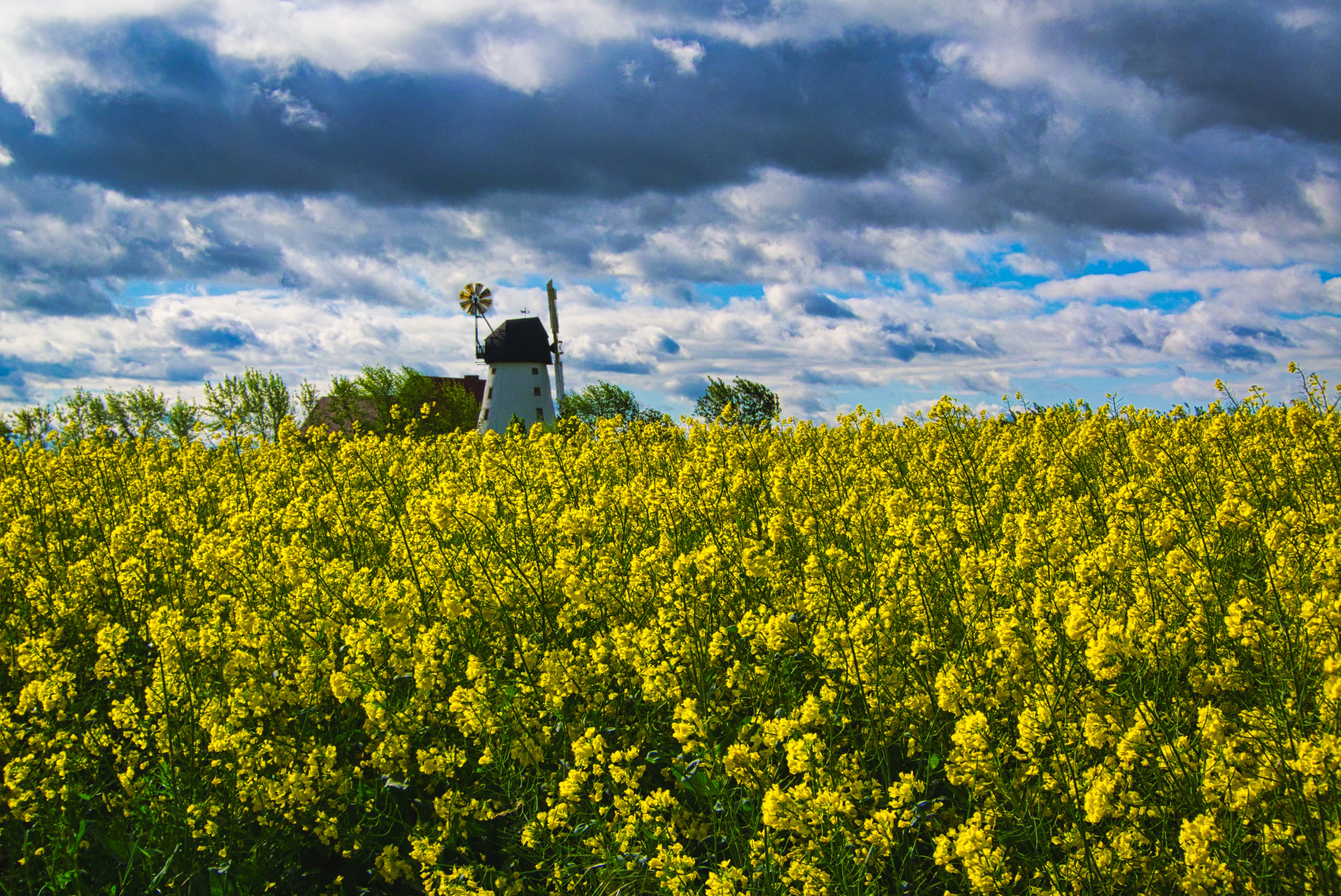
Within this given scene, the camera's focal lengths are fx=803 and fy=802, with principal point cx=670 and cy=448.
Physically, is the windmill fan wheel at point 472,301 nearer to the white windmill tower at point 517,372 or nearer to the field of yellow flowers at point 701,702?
the white windmill tower at point 517,372

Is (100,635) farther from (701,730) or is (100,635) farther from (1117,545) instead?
(1117,545)

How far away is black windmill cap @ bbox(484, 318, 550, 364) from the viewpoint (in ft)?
194

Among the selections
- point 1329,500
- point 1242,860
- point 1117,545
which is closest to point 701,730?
point 1242,860

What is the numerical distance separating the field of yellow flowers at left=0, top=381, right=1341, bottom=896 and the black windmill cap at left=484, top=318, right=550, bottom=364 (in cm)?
5383

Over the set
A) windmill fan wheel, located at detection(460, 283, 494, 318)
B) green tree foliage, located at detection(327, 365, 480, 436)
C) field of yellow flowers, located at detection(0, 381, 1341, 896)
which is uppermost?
windmill fan wheel, located at detection(460, 283, 494, 318)

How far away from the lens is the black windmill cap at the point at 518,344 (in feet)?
194

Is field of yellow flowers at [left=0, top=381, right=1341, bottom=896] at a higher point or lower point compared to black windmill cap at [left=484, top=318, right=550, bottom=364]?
lower

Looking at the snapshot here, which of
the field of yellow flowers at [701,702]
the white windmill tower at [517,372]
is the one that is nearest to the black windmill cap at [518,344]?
the white windmill tower at [517,372]

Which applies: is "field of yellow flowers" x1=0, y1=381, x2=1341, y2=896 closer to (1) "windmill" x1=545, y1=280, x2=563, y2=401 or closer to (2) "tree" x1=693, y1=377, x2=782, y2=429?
(2) "tree" x1=693, y1=377, x2=782, y2=429

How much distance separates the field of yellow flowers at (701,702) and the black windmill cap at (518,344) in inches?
2119

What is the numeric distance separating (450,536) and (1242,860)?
520cm

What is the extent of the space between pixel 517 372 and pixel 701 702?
57.1m

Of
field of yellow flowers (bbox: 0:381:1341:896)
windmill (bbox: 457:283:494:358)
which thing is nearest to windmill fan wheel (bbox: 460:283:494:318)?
windmill (bbox: 457:283:494:358)

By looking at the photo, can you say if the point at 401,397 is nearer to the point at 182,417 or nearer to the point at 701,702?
the point at 182,417
